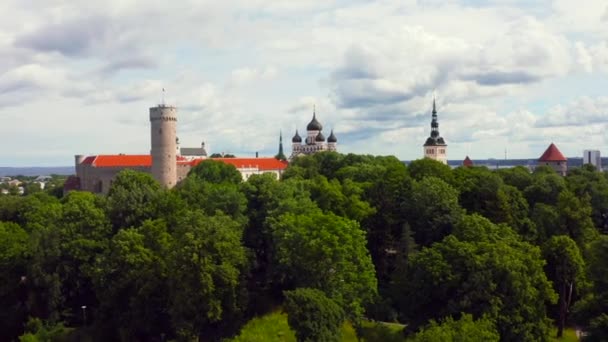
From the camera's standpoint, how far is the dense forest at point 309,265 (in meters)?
31.6

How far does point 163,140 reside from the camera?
79.4 meters

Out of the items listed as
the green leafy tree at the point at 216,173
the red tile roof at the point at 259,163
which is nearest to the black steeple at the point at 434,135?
the red tile roof at the point at 259,163

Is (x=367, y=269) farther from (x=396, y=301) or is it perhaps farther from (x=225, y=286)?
(x=225, y=286)

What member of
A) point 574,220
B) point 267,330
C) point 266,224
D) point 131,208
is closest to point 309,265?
point 267,330

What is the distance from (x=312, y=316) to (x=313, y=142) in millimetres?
102262

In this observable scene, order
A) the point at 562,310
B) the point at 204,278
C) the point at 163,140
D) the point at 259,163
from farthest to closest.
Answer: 1. the point at 259,163
2. the point at 163,140
3. the point at 562,310
4. the point at 204,278

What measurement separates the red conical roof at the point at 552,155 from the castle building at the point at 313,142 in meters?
42.7

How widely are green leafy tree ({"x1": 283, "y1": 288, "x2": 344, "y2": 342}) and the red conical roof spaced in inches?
2990

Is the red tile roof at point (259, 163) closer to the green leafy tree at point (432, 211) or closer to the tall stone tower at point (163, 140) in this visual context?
the tall stone tower at point (163, 140)

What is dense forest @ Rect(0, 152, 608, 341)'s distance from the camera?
3159cm

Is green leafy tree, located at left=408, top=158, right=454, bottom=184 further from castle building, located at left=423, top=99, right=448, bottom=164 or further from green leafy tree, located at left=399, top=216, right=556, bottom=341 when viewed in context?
castle building, located at left=423, top=99, right=448, bottom=164

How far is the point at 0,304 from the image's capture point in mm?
42375

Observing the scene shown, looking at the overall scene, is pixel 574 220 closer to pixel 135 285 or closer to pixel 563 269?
pixel 563 269

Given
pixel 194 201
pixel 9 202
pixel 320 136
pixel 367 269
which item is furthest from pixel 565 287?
pixel 320 136
